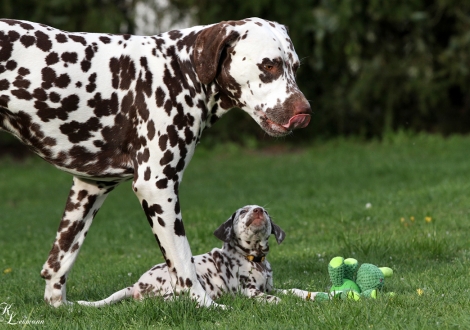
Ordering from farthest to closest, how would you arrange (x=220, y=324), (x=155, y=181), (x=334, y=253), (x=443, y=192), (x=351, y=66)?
(x=351, y=66), (x=443, y=192), (x=334, y=253), (x=155, y=181), (x=220, y=324)

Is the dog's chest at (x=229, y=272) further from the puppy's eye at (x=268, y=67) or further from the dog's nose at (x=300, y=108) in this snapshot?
the puppy's eye at (x=268, y=67)

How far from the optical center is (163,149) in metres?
5.34

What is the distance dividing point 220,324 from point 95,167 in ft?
4.61

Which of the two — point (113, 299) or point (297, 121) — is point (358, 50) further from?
point (113, 299)

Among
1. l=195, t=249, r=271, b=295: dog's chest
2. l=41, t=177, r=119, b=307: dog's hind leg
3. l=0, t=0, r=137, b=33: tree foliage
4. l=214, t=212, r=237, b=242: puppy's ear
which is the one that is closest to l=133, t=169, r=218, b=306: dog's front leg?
l=195, t=249, r=271, b=295: dog's chest

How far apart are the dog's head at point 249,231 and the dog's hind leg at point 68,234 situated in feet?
3.31

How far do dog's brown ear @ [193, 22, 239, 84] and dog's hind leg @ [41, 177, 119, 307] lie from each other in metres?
1.16

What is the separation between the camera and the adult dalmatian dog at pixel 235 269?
5824mm

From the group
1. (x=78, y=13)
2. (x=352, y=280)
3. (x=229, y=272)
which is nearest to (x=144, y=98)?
(x=229, y=272)

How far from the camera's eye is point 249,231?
6160 millimetres

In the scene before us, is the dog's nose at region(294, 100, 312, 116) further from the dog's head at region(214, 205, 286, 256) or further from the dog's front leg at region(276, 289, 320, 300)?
the dog's front leg at region(276, 289, 320, 300)

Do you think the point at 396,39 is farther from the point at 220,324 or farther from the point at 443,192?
the point at 220,324

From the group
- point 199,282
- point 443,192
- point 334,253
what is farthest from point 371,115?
point 199,282

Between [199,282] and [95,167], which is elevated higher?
[95,167]
